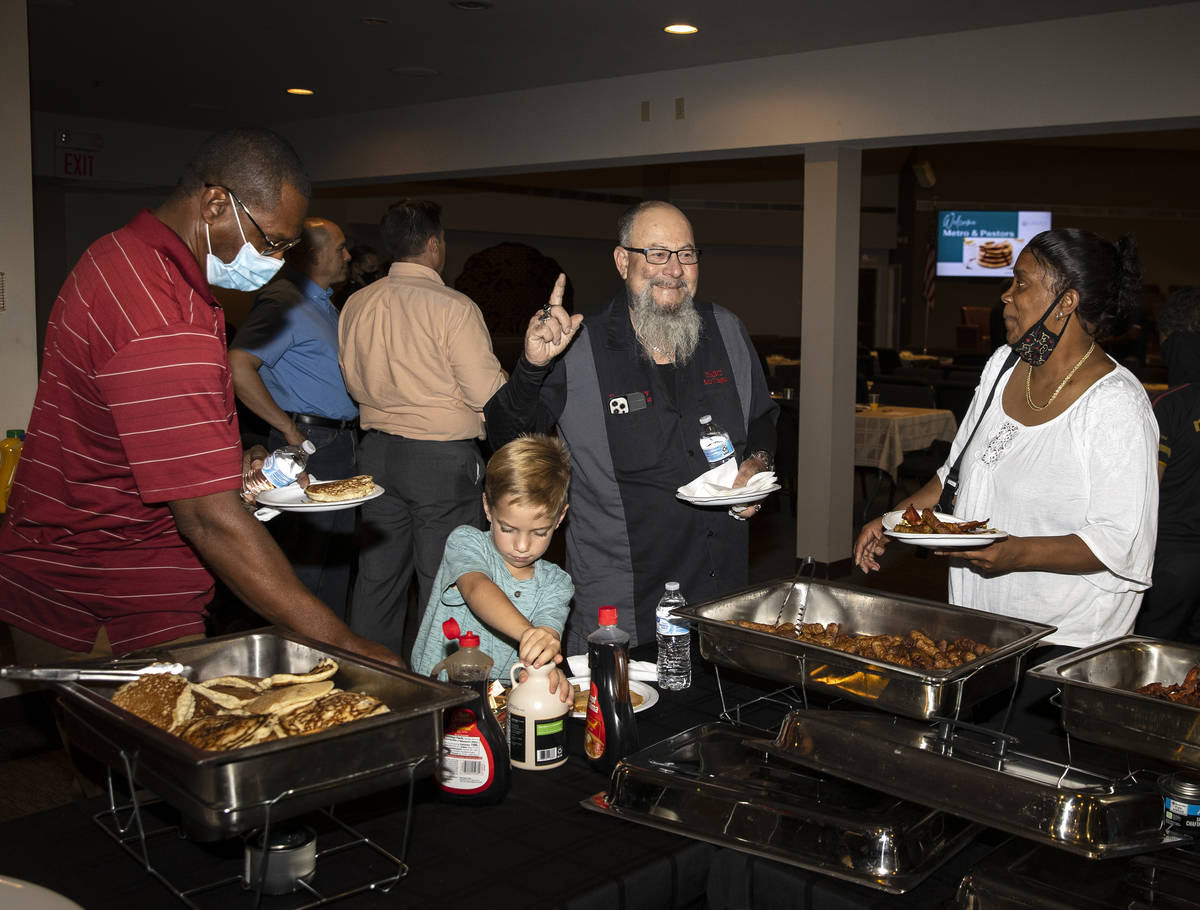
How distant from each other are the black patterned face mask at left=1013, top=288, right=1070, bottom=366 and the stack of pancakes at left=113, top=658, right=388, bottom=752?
1.69 meters

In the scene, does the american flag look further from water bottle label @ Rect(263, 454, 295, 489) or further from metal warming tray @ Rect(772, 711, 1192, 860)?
metal warming tray @ Rect(772, 711, 1192, 860)

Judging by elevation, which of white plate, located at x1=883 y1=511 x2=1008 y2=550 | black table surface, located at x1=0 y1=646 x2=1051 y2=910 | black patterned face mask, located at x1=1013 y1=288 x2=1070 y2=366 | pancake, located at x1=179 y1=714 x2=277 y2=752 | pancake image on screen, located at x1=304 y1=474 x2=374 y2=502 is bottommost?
black table surface, located at x1=0 y1=646 x2=1051 y2=910

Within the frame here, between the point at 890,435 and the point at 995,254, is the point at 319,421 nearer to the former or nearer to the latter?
the point at 890,435

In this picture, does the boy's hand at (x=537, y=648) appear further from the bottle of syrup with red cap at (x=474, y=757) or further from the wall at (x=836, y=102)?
the wall at (x=836, y=102)

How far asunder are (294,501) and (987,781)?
55.8 inches

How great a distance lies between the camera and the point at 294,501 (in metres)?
2.08

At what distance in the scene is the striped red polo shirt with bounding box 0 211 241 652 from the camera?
4.82 feet

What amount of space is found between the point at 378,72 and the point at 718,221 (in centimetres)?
881

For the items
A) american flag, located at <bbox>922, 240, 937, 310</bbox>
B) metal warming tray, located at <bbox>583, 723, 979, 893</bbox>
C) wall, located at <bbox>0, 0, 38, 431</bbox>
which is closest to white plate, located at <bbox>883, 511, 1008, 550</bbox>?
metal warming tray, located at <bbox>583, 723, 979, 893</bbox>

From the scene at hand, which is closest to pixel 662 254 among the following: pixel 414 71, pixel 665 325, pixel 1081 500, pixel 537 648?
pixel 665 325

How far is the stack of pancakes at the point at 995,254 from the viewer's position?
576 inches

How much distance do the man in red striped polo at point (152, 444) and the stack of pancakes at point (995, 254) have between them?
14.5 meters

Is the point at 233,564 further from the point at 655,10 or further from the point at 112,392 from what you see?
the point at 655,10

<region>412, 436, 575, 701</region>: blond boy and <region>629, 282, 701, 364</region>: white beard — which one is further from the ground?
<region>629, 282, 701, 364</region>: white beard
